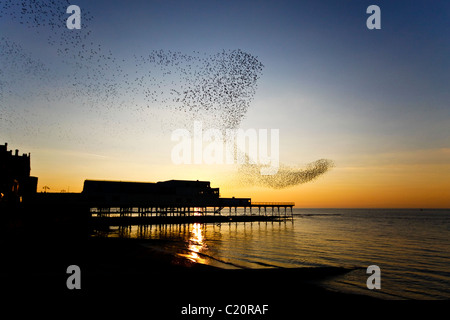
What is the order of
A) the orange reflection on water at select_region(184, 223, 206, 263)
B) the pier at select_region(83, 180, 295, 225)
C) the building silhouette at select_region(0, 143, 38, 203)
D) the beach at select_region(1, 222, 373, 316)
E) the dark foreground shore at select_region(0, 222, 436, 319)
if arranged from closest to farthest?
the dark foreground shore at select_region(0, 222, 436, 319) < the beach at select_region(1, 222, 373, 316) < the orange reflection on water at select_region(184, 223, 206, 263) < the building silhouette at select_region(0, 143, 38, 203) < the pier at select_region(83, 180, 295, 225)

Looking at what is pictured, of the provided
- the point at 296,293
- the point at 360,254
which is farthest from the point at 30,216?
the point at 360,254

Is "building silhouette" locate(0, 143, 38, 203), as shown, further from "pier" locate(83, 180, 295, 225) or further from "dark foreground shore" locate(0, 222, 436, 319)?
"dark foreground shore" locate(0, 222, 436, 319)

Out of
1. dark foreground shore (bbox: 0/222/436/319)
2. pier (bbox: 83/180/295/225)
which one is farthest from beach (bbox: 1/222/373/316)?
pier (bbox: 83/180/295/225)

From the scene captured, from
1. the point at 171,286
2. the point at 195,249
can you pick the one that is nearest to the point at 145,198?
the point at 195,249

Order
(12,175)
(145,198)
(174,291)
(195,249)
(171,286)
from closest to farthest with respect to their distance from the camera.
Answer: (174,291) < (171,286) < (195,249) < (12,175) < (145,198)

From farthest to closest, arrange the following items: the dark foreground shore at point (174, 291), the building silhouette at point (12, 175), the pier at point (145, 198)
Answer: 1. the pier at point (145, 198)
2. the building silhouette at point (12, 175)
3. the dark foreground shore at point (174, 291)

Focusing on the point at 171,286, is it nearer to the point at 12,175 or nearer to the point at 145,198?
the point at 12,175

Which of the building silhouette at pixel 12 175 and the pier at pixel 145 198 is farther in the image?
the pier at pixel 145 198

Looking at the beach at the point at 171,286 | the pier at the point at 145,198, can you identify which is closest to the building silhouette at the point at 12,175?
the pier at the point at 145,198

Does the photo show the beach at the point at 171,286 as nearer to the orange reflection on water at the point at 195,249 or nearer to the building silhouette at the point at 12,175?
the orange reflection on water at the point at 195,249

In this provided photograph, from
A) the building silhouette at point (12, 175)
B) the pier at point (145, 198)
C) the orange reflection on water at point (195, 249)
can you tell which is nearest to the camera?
the orange reflection on water at point (195, 249)

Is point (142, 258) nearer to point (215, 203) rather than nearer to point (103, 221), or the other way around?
point (103, 221)

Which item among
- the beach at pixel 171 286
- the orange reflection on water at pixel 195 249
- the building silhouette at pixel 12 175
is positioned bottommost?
the orange reflection on water at pixel 195 249

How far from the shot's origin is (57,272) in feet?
49.3
